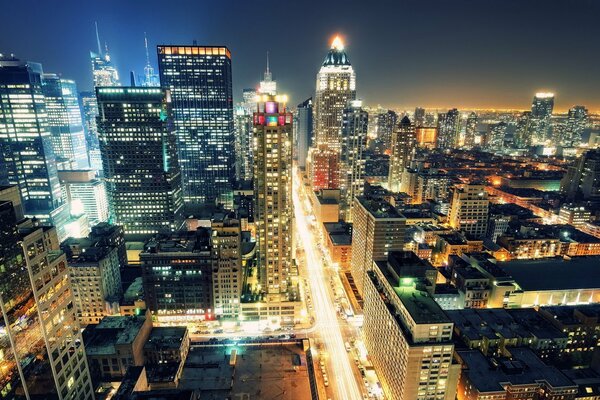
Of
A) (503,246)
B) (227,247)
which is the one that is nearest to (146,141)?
(227,247)

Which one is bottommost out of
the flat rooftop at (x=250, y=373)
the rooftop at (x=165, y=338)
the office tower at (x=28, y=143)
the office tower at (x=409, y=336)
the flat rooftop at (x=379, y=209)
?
the flat rooftop at (x=250, y=373)

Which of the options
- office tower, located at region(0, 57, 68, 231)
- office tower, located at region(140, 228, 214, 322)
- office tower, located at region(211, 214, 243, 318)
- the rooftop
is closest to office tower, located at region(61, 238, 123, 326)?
office tower, located at region(140, 228, 214, 322)

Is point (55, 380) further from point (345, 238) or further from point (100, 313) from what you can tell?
point (345, 238)

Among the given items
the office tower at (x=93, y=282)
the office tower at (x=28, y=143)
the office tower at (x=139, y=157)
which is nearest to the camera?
the office tower at (x=93, y=282)

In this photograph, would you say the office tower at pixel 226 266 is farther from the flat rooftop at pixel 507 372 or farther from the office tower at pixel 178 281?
the flat rooftop at pixel 507 372

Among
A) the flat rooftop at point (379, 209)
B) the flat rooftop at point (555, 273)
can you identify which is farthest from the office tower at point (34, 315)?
the flat rooftop at point (555, 273)

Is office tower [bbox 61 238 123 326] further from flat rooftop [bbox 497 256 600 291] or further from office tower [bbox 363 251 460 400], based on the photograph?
flat rooftop [bbox 497 256 600 291]

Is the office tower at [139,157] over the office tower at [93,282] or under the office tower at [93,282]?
over
